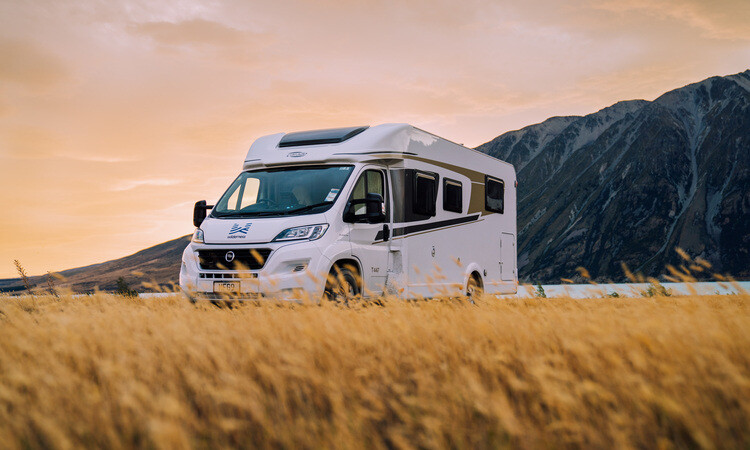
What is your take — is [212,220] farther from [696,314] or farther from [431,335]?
[696,314]

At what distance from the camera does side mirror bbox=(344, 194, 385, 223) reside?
9.09 meters

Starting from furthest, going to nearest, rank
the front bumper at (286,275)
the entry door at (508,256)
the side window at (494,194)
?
the entry door at (508,256), the side window at (494,194), the front bumper at (286,275)

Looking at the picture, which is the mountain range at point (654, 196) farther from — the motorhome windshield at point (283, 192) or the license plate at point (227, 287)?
the license plate at point (227, 287)

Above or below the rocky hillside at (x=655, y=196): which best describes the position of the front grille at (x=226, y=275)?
below

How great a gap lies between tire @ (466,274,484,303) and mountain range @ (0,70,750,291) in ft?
383

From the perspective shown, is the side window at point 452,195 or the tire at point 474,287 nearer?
the side window at point 452,195

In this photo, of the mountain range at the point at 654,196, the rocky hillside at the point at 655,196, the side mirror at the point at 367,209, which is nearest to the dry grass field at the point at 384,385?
the side mirror at the point at 367,209

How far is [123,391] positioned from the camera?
397 cm

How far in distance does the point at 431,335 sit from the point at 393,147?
205 inches

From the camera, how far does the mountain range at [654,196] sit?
419 ft

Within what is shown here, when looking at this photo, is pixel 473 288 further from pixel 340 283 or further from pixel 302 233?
pixel 302 233

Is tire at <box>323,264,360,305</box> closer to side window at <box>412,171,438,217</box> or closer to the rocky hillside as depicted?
side window at <box>412,171,438,217</box>

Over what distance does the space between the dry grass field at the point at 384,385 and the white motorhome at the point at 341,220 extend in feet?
7.78

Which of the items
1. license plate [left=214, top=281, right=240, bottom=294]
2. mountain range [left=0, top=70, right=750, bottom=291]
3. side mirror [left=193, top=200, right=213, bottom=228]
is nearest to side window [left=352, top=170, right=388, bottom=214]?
license plate [left=214, top=281, right=240, bottom=294]
